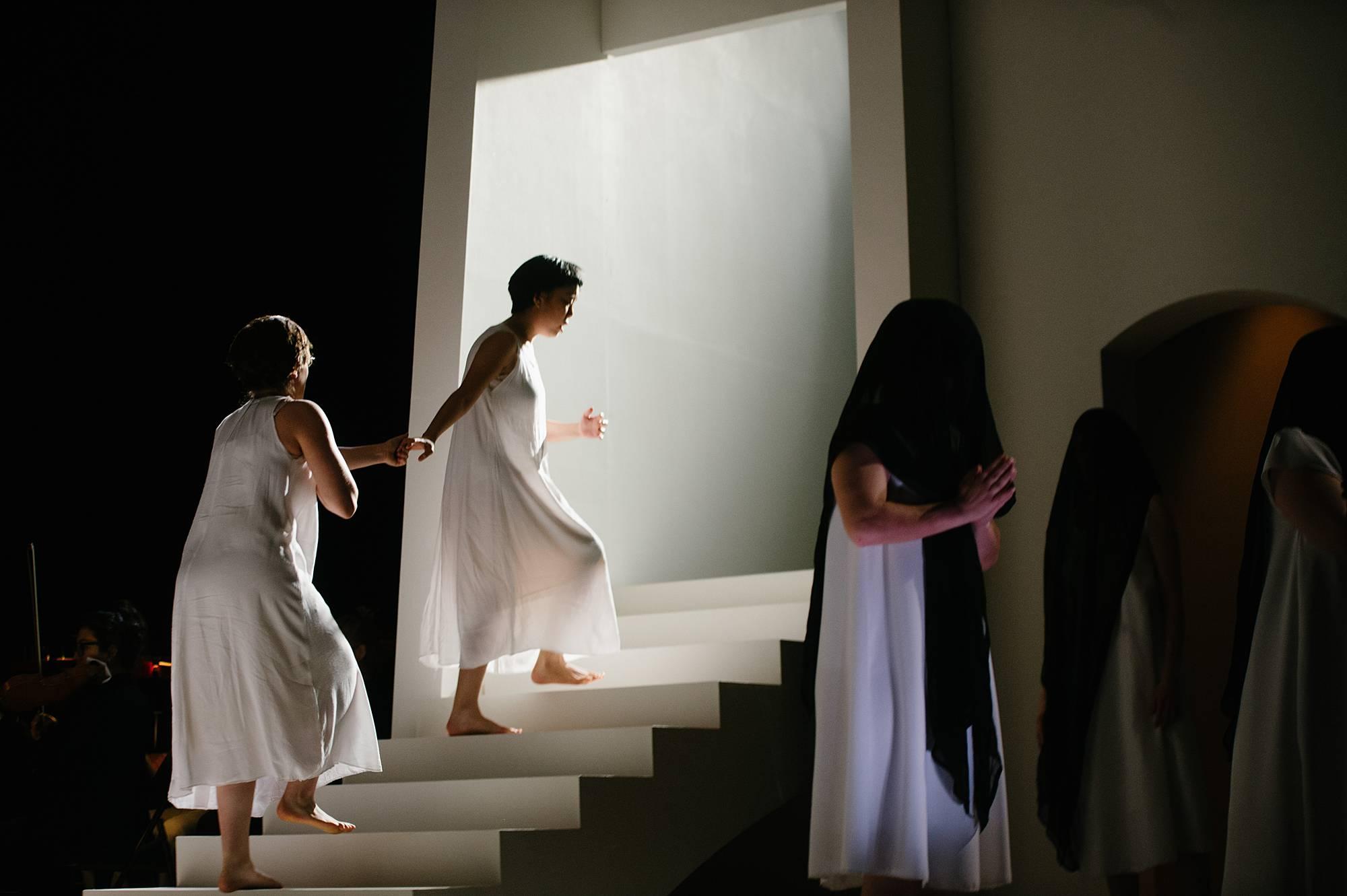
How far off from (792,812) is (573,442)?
2.03 metres

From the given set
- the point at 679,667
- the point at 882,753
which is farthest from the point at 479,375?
the point at 882,753

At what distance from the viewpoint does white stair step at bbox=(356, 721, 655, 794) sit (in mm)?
4973

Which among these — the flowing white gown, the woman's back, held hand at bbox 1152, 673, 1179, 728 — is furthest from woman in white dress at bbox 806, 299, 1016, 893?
the woman's back

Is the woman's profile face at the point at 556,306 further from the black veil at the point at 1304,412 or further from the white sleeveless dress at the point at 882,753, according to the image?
the black veil at the point at 1304,412

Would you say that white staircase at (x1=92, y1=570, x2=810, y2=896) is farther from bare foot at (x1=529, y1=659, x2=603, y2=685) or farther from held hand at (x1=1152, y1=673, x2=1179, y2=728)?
held hand at (x1=1152, y1=673, x2=1179, y2=728)

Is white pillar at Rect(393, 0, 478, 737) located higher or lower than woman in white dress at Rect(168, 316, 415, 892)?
higher

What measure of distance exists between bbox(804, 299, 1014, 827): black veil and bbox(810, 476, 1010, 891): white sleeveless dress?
0.12 feet

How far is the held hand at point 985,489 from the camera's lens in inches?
124

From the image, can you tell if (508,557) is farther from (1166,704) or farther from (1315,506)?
(1315,506)

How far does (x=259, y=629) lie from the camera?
4043mm

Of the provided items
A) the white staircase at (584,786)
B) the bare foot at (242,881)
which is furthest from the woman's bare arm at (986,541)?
the bare foot at (242,881)

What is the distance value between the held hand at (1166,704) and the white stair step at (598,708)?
158cm

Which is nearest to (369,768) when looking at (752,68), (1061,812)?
(1061,812)

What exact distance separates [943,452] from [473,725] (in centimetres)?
260
